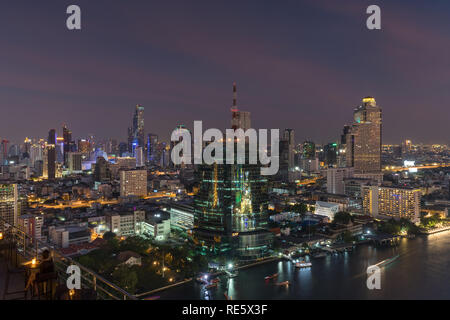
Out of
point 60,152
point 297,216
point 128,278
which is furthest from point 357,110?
point 60,152

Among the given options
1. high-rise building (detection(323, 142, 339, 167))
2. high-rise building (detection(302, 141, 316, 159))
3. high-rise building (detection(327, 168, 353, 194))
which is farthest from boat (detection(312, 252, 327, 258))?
high-rise building (detection(323, 142, 339, 167))

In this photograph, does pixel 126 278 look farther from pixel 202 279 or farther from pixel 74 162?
pixel 74 162

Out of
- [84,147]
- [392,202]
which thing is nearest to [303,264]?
[392,202]

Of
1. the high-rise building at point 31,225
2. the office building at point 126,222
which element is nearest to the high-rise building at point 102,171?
the office building at point 126,222

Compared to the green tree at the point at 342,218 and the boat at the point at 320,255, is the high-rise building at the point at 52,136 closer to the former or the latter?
the green tree at the point at 342,218

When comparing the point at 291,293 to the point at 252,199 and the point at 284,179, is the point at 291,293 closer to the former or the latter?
the point at 252,199

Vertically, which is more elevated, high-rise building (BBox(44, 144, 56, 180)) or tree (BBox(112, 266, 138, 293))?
high-rise building (BBox(44, 144, 56, 180))

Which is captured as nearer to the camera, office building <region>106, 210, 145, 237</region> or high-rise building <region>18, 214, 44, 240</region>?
high-rise building <region>18, 214, 44, 240</region>

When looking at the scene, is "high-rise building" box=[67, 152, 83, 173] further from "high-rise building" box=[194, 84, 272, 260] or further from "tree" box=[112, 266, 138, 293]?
"tree" box=[112, 266, 138, 293]
